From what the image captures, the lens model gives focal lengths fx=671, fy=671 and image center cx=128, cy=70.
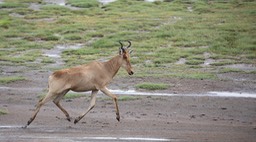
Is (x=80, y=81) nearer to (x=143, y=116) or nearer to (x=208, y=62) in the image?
(x=143, y=116)

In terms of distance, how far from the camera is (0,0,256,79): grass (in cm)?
2308

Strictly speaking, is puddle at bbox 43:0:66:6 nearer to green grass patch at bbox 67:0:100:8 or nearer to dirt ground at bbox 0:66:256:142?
green grass patch at bbox 67:0:100:8

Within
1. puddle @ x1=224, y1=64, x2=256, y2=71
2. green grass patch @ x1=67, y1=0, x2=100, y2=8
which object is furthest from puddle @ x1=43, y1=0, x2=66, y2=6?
puddle @ x1=224, y1=64, x2=256, y2=71

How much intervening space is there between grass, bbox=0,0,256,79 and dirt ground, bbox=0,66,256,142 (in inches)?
75.8

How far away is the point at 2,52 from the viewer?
24688mm

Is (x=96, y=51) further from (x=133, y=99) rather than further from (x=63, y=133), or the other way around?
(x=63, y=133)

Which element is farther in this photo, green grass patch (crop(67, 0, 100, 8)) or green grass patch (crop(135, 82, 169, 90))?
green grass patch (crop(67, 0, 100, 8))

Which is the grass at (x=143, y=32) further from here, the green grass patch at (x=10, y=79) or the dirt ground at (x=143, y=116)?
the green grass patch at (x=10, y=79)

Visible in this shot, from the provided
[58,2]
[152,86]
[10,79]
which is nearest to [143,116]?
[152,86]

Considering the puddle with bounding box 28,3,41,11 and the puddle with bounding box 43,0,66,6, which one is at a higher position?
the puddle with bounding box 28,3,41,11

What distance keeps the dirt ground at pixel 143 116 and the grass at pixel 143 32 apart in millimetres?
1925

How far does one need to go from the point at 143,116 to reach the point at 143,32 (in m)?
13.2

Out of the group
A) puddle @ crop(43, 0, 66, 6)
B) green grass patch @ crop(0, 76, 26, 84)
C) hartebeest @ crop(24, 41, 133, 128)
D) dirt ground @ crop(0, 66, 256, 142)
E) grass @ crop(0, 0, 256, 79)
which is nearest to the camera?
dirt ground @ crop(0, 66, 256, 142)

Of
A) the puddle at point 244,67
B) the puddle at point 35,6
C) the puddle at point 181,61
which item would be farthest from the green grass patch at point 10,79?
the puddle at point 35,6
